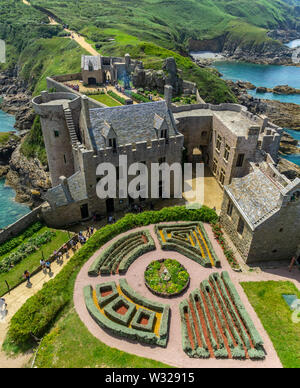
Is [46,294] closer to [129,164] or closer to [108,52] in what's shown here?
[129,164]

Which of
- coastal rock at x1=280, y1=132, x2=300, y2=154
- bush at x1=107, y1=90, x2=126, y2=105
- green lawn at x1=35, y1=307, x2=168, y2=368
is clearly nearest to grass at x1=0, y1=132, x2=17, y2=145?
bush at x1=107, y1=90, x2=126, y2=105

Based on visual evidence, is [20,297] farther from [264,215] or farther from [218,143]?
[218,143]

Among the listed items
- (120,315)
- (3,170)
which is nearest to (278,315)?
(120,315)

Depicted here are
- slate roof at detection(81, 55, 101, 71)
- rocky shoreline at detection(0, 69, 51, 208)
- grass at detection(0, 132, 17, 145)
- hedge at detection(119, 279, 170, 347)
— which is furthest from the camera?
grass at detection(0, 132, 17, 145)

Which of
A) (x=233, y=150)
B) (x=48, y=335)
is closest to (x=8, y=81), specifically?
(x=233, y=150)

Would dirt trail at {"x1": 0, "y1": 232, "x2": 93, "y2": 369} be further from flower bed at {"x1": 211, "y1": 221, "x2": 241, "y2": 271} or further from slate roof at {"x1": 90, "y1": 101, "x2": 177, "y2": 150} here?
flower bed at {"x1": 211, "y1": 221, "x2": 241, "y2": 271}
